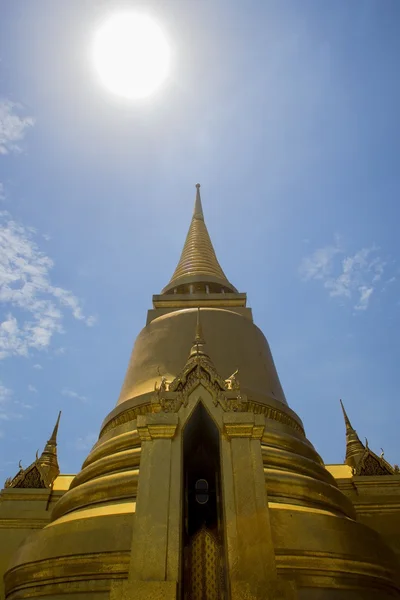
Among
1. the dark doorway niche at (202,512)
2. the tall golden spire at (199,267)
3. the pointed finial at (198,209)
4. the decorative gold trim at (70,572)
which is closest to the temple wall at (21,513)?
the decorative gold trim at (70,572)

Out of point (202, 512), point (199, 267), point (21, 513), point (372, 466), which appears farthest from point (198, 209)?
point (202, 512)

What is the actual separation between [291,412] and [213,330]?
2.80 meters

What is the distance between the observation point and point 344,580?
19.3 ft

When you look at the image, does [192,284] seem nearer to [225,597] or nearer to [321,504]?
[321,504]

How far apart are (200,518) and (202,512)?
0.08 meters

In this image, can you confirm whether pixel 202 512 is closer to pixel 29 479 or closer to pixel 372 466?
pixel 29 479

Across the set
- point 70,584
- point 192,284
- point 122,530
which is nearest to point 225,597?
point 122,530

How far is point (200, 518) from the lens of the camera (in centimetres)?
607

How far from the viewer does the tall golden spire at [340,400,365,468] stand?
461 inches

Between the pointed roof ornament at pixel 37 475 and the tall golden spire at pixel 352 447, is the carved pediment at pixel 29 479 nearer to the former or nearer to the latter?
the pointed roof ornament at pixel 37 475

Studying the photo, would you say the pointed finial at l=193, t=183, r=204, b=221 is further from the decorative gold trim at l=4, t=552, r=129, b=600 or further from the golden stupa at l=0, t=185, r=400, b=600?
the decorative gold trim at l=4, t=552, r=129, b=600

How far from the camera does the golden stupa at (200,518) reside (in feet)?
16.1

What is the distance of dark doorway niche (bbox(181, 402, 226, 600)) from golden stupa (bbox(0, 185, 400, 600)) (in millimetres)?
16

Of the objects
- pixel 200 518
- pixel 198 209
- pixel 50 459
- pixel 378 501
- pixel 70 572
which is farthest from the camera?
pixel 198 209
